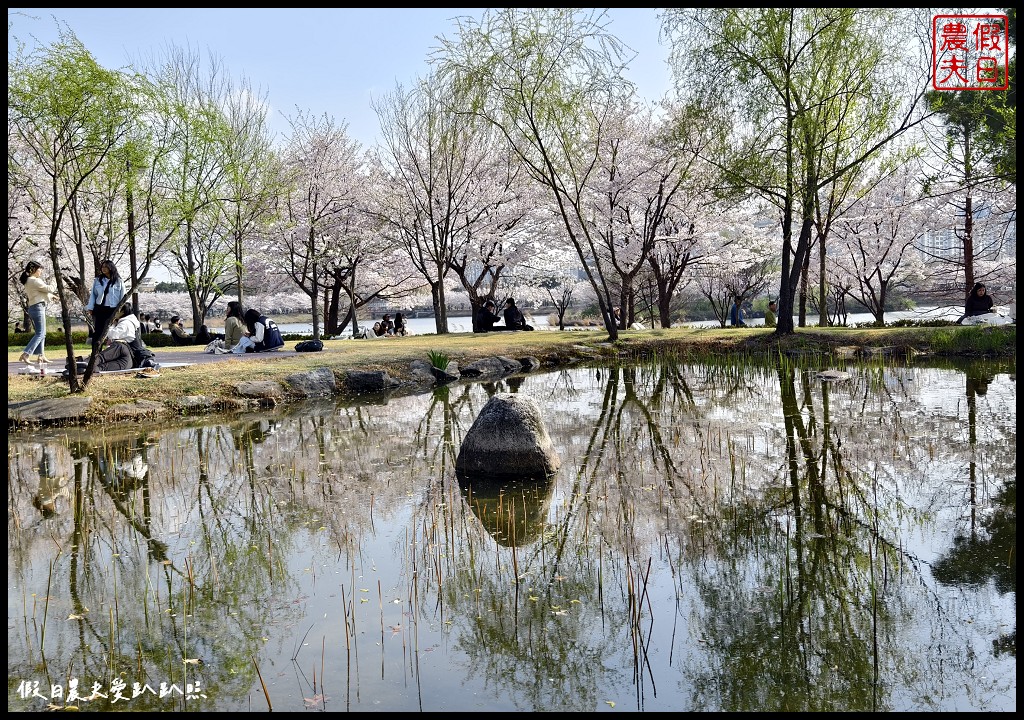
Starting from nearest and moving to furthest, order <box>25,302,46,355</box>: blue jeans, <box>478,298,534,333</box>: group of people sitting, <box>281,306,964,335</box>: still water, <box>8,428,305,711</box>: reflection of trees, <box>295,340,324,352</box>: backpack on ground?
<box>8,428,305,711</box>: reflection of trees < <box>25,302,46,355</box>: blue jeans < <box>295,340,324,352</box>: backpack on ground < <box>478,298,534,333</box>: group of people sitting < <box>281,306,964,335</box>: still water

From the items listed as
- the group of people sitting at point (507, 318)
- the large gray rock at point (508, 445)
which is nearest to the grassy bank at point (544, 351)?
the group of people sitting at point (507, 318)

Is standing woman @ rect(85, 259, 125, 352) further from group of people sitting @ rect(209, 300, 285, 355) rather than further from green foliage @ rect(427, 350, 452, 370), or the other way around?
group of people sitting @ rect(209, 300, 285, 355)

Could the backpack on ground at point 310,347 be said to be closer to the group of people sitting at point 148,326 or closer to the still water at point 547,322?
the group of people sitting at point 148,326

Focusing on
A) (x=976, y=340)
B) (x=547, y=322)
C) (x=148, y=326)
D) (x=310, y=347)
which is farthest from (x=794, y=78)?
(x=547, y=322)

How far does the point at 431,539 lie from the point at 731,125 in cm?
1938

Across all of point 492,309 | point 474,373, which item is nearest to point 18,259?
point 492,309

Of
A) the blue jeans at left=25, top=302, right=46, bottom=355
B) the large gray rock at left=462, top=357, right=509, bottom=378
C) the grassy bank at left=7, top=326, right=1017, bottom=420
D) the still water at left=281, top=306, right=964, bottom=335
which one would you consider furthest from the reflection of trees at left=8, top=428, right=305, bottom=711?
the still water at left=281, top=306, right=964, bottom=335

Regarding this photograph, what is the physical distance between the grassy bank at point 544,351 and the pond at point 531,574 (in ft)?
10.1

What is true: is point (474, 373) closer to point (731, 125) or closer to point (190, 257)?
point (731, 125)

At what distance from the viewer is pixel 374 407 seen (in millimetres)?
13516

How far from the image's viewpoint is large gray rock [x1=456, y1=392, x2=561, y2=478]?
790 centimetres

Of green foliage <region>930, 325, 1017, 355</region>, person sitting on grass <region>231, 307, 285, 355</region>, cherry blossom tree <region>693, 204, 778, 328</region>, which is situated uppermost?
cherry blossom tree <region>693, 204, 778, 328</region>

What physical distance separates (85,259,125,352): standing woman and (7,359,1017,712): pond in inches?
112

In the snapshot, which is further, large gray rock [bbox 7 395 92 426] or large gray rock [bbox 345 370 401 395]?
large gray rock [bbox 345 370 401 395]
